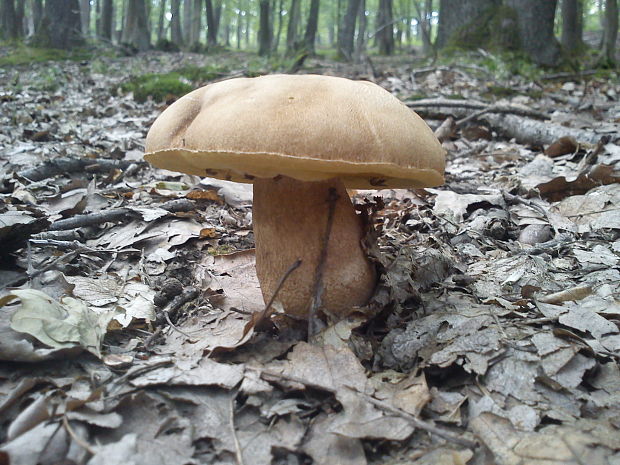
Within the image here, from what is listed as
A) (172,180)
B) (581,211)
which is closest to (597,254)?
(581,211)

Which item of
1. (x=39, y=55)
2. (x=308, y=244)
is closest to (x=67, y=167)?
(x=308, y=244)

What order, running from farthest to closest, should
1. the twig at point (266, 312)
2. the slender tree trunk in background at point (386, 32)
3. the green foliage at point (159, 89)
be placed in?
the slender tree trunk in background at point (386, 32) → the green foliage at point (159, 89) → the twig at point (266, 312)

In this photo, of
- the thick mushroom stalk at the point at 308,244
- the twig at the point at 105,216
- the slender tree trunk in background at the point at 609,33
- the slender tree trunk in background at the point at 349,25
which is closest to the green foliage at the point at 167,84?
the twig at the point at 105,216

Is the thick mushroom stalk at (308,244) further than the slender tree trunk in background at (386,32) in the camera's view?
No

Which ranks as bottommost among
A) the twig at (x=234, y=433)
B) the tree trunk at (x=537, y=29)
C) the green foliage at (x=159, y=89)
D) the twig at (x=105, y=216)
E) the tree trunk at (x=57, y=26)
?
the twig at (x=234, y=433)

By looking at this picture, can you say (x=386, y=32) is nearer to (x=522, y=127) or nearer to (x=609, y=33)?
(x=609, y=33)

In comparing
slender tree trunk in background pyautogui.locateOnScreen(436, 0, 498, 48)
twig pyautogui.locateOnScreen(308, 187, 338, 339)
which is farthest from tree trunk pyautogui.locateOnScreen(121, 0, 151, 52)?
twig pyautogui.locateOnScreen(308, 187, 338, 339)

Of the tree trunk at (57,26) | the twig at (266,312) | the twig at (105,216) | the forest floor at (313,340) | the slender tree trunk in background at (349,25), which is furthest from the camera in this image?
the slender tree trunk in background at (349,25)

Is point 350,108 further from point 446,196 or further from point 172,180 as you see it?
point 172,180

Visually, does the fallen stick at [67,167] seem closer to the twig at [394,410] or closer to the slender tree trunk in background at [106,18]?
the twig at [394,410]
